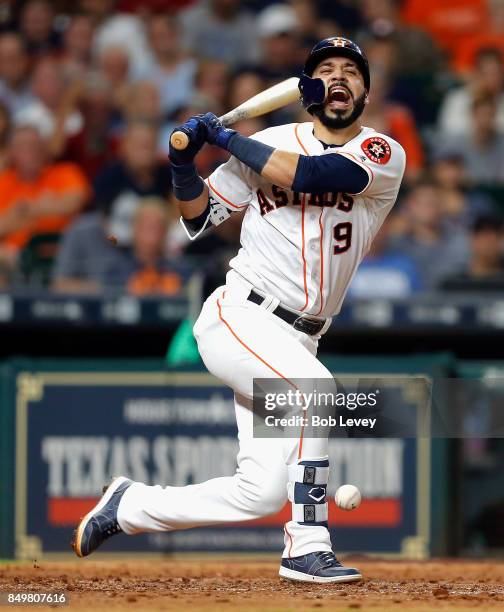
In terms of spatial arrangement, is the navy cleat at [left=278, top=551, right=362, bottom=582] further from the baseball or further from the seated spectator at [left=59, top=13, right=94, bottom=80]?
the seated spectator at [left=59, top=13, right=94, bottom=80]

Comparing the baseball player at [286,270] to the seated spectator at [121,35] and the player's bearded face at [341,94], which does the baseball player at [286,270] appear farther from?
the seated spectator at [121,35]

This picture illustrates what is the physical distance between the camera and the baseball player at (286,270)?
152 inches

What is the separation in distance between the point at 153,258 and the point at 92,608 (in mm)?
3805

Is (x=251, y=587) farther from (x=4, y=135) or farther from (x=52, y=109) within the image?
(x=52, y=109)

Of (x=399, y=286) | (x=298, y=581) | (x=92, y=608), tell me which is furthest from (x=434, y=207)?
(x=92, y=608)

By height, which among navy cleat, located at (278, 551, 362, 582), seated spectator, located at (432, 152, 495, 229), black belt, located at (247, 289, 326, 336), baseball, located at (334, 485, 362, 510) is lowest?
navy cleat, located at (278, 551, 362, 582)

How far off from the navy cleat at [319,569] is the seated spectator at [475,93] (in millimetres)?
5396

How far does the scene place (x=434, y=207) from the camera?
25.9ft

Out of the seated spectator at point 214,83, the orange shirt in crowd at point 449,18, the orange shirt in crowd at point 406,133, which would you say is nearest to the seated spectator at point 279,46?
the seated spectator at point 214,83

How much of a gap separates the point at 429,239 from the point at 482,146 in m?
1.29

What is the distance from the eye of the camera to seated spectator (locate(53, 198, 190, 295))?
6.97m

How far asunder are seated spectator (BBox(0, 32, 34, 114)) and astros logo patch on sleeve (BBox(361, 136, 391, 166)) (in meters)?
5.63

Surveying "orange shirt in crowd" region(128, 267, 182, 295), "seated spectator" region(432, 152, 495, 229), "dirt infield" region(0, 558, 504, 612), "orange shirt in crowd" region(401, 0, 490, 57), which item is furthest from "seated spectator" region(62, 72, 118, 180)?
"dirt infield" region(0, 558, 504, 612)

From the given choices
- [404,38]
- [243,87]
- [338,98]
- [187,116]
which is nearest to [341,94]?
[338,98]
